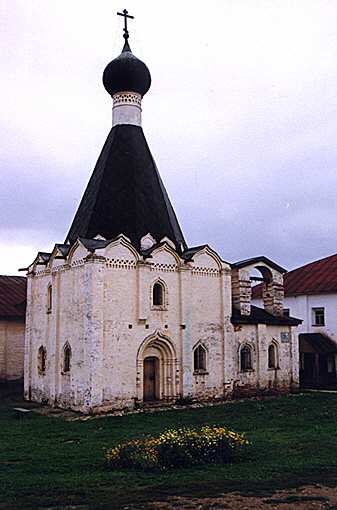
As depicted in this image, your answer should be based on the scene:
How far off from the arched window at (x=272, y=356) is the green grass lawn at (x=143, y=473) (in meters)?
4.26

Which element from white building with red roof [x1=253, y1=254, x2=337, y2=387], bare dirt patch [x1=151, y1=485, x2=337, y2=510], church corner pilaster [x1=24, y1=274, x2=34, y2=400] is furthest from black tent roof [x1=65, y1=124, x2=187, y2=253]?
bare dirt patch [x1=151, y1=485, x2=337, y2=510]

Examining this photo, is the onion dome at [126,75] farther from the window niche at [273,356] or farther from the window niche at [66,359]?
the window niche at [273,356]

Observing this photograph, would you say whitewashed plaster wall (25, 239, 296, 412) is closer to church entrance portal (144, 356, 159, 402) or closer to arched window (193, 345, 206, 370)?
arched window (193, 345, 206, 370)

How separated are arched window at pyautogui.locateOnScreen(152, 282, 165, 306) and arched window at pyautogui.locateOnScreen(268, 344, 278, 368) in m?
5.15

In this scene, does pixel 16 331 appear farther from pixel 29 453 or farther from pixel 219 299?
pixel 29 453

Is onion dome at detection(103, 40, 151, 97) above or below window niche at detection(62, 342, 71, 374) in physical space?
above

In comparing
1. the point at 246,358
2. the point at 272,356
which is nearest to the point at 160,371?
the point at 246,358

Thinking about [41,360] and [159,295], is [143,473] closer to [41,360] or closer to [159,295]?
[159,295]

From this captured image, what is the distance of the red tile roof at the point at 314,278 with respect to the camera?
24875 millimetres

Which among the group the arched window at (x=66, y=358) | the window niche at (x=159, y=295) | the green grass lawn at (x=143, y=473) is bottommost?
the green grass lawn at (x=143, y=473)

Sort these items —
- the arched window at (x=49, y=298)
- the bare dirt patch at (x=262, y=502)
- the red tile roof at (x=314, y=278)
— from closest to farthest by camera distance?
the bare dirt patch at (x=262, y=502), the arched window at (x=49, y=298), the red tile roof at (x=314, y=278)

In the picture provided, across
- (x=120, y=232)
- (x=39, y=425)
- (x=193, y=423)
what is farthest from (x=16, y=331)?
(x=193, y=423)

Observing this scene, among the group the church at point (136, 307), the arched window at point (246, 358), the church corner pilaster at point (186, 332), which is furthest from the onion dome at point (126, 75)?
the arched window at point (246, 358)

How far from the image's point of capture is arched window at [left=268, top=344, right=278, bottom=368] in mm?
19844
